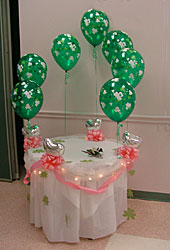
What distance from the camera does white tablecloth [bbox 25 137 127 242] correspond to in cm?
233

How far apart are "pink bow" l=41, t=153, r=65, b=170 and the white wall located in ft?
3.42

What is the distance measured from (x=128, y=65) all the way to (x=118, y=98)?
35cm

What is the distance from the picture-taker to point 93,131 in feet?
9.78

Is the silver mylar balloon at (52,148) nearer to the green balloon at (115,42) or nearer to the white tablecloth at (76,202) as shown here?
the white tablecloth at (76,202)

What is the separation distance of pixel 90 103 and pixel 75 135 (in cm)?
37

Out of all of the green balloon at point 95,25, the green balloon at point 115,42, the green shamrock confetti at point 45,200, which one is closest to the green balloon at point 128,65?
the green balloon at point 115,42

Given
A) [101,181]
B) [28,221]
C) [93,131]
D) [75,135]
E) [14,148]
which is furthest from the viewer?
[14,148]

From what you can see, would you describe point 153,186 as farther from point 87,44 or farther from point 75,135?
point 87,44

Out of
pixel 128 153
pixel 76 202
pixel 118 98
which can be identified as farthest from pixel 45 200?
pixel 118 98

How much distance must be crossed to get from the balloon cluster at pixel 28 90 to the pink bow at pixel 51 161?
0.48 metres

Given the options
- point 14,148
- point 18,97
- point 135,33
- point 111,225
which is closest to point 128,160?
point 111,225

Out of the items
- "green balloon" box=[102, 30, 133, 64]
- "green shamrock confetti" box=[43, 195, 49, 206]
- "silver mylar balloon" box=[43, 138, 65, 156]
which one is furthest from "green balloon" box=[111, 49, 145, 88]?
"green shamrock confetti" box=[43, 195, 49, 206]

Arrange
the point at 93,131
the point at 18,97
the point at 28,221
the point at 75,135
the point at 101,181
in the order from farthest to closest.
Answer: the point at 75,135 → the point at 93,131 → the point at 28,221 → the point at 18,97 → the point at 101,181

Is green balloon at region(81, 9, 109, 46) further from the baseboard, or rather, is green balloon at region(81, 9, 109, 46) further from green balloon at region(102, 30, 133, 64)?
the baseboard
